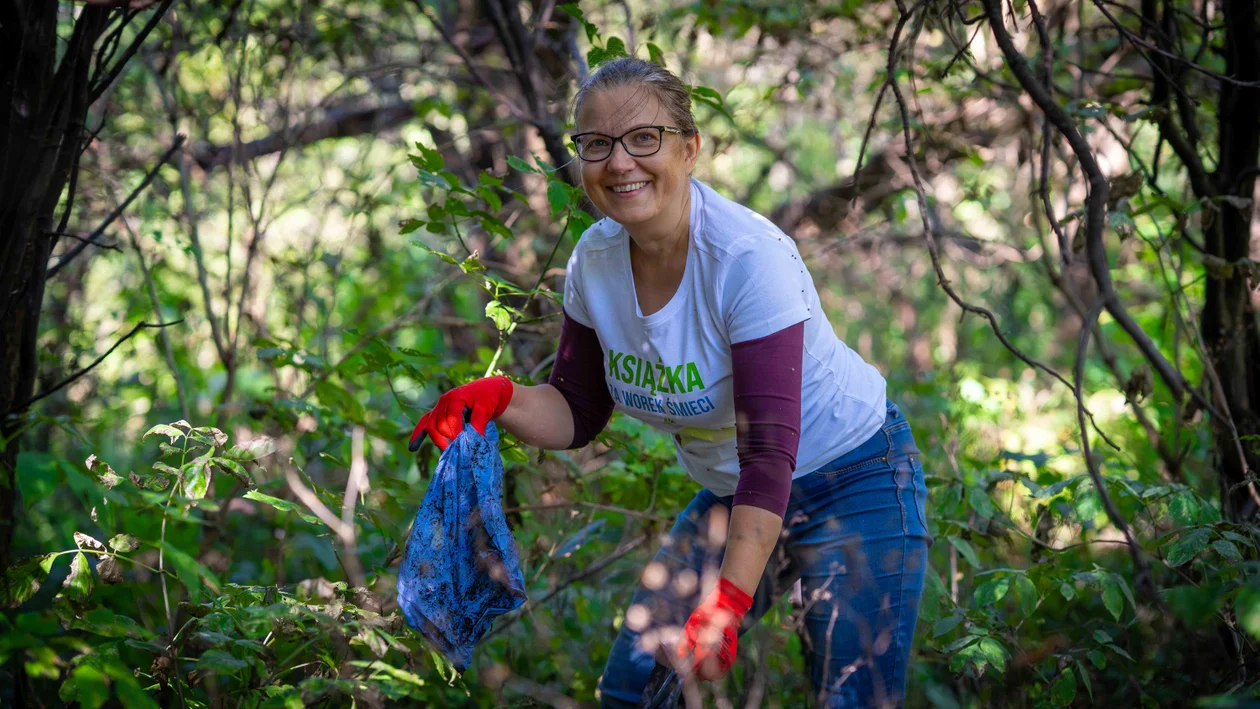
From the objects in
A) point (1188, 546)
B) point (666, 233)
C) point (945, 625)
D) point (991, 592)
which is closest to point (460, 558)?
point (666, 233)

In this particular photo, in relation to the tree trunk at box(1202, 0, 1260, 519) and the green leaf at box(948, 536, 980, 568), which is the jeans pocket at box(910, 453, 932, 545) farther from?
the tree trunk at box(1202, 0, 1260, 519)

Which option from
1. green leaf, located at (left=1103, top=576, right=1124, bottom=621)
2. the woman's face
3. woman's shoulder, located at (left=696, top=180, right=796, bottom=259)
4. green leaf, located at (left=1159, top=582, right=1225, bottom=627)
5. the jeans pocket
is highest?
the woman's face

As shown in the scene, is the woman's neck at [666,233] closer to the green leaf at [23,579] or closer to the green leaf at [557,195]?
the green leaf at [557,195]

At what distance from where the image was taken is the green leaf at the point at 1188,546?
2133 mm

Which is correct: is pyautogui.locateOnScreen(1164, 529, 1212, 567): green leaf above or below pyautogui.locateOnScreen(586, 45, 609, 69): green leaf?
below

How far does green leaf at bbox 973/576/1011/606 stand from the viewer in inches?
92.0

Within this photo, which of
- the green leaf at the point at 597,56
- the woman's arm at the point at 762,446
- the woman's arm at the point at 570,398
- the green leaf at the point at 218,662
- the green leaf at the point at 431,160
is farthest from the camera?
the green leaf at the point at 597,56

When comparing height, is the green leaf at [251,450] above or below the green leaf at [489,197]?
below

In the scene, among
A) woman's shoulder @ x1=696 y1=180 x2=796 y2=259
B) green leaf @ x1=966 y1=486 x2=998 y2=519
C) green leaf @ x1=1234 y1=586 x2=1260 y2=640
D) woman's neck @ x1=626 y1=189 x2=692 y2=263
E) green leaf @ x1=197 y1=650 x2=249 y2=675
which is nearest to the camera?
green leaf @ x1=1234 y1=586 x2=1260 y2=640

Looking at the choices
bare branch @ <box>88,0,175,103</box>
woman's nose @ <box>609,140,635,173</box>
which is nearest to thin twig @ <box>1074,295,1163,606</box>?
woman's nose @ <box>609,140,635,173</box>

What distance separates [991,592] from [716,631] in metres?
0.94

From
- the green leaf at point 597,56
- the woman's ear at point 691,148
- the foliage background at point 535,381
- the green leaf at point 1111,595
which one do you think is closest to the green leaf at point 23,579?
the foliage background at point 535,381

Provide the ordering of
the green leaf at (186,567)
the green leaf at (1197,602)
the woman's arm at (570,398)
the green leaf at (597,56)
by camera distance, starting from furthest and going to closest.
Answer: the green leaf at (597,56) → the woman's arm at (570,398) → the green leaf at (186,567) → the green leaf at (1197,602)

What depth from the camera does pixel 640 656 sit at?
2203 millimetres
